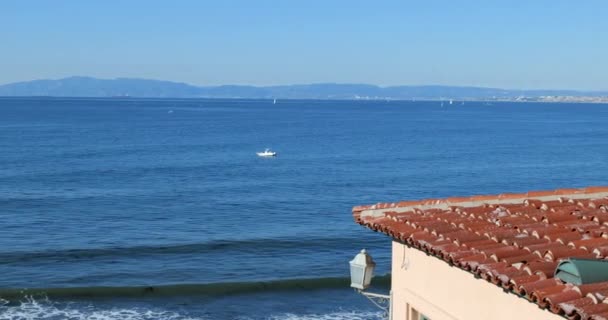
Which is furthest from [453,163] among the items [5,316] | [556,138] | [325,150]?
[5,316]

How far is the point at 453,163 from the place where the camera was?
71500mm

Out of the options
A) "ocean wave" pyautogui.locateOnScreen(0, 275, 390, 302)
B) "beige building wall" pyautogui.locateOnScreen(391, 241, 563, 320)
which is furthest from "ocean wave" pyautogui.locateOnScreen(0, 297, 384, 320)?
"beige building wall" pyautogui.locateOnScreen(391, 241, 563, 320)

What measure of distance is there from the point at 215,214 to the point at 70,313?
59.3 ft

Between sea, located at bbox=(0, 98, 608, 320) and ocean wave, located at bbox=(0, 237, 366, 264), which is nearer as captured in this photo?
sea, located at bbox=(0, 98, 608, 320)

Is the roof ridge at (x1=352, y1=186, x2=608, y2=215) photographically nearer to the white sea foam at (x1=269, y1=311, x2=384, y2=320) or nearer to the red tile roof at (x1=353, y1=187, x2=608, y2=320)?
the red tile roof at (x1=353, y1=187, x2=608, y2=320)

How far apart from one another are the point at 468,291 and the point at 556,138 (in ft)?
355

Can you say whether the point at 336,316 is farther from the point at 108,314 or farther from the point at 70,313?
the point at 70,313

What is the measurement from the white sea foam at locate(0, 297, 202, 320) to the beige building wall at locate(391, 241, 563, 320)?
59.8 ft

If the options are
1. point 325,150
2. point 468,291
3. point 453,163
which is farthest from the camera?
point 325,150

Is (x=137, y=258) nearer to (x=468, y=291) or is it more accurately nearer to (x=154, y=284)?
(x=154, y=284)

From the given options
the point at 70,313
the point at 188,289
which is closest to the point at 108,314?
the point at 70,313

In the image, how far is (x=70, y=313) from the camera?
25.2 metres

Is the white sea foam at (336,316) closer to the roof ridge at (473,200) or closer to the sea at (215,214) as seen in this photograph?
the sea at (215,214)

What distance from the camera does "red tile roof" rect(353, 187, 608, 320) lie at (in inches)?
202
